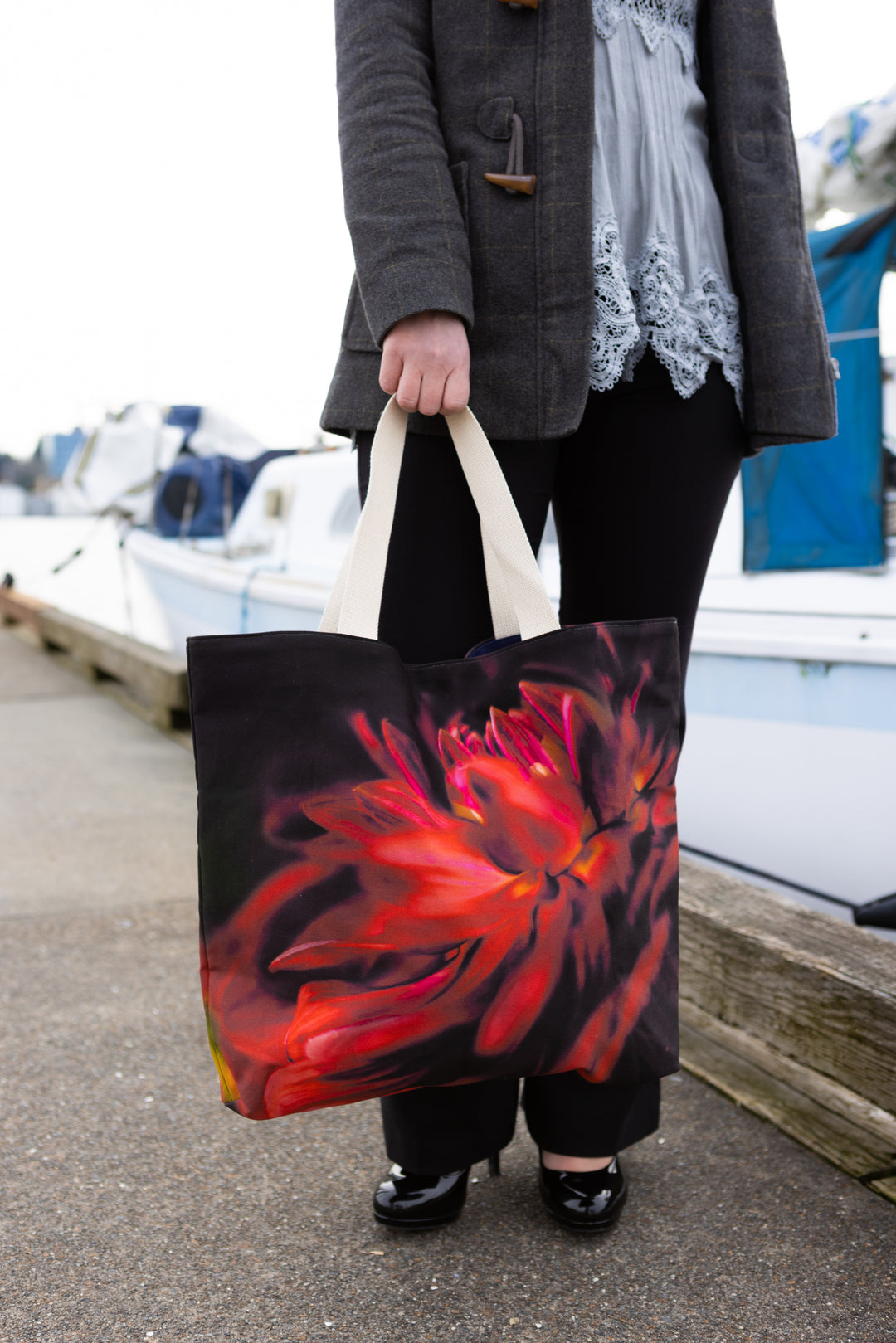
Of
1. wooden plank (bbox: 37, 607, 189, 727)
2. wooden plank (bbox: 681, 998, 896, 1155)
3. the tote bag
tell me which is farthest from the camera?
wooden plank (bbox: 37, 607, 189, 727)

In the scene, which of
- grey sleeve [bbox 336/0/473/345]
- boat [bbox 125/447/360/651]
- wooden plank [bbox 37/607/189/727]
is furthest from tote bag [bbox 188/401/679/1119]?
boat [bbox 125/447/360/651]

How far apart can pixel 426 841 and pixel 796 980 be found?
82 cm

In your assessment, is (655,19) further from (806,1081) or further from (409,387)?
(806,1081)

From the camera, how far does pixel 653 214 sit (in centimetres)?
110

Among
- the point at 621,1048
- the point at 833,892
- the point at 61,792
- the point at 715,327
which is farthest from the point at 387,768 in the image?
the point at 61,792

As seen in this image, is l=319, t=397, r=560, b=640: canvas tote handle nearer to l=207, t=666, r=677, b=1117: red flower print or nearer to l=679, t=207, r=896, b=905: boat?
l=207, t=666, r=677, b=1117: red flower print

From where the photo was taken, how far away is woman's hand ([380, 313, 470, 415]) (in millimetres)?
1001

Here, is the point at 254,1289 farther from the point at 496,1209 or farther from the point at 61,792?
the point at 61,792

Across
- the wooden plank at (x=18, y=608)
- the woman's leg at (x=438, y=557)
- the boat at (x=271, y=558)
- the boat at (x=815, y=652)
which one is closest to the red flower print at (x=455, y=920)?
the woman's leg at (x=438, y=557)

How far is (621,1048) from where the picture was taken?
41.2 inches

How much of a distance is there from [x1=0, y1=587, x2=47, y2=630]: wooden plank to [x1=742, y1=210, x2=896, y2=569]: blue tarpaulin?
18.3 feet

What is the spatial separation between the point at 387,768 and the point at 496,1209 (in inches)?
27.1

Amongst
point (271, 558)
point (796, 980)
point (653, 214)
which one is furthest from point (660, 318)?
point (271, 558)

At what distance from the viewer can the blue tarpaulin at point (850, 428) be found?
10.0ft
